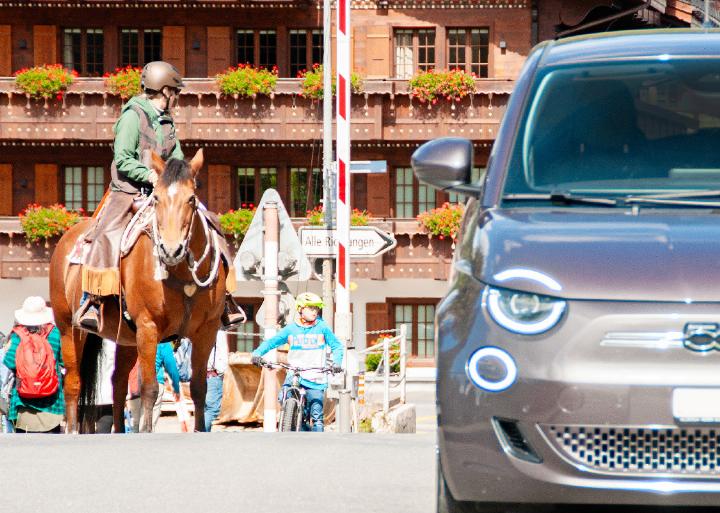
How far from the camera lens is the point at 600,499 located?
5340mm

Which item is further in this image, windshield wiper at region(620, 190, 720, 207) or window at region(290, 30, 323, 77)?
window at region(290, 30, 323, 77)

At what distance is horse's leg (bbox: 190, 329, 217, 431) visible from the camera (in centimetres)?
1300

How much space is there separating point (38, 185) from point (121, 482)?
130 feet

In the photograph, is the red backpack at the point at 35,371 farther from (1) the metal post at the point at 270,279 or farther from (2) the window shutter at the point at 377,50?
(2) the window shutter at the point at 377,50

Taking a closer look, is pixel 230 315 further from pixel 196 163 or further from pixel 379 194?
pixel 379 194

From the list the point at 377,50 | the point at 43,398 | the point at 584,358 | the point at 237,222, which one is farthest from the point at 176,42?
the point at 584,358

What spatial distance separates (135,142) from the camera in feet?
44.3

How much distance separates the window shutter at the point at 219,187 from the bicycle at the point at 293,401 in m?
30.3

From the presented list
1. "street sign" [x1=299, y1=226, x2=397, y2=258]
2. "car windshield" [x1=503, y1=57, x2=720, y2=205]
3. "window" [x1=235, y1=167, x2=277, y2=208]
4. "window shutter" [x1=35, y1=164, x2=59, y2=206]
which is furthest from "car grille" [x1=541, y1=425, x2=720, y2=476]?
"window shutter" [x1=35, y1=164, x2=59, y2=206]

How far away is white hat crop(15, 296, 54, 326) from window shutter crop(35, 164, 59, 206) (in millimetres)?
32460

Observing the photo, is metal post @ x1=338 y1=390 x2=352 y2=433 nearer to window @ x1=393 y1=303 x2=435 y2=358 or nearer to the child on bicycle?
the child on bicycle

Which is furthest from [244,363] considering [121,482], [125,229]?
[121,482]

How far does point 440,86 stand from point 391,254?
182 inches

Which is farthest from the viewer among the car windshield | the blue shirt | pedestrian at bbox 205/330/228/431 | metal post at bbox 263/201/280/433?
metal post at bbox 263/201/280/433
